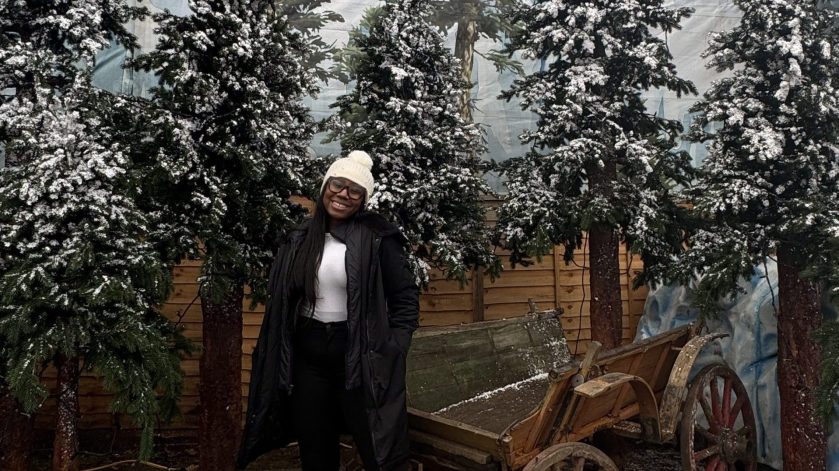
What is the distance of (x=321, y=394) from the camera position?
2.63 meters

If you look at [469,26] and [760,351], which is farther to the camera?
[469,26]

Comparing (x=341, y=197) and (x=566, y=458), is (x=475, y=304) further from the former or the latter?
(x=341, y=197)

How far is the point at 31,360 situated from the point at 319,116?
4357 mm

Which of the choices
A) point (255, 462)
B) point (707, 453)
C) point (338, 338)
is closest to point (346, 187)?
point (338, 338)

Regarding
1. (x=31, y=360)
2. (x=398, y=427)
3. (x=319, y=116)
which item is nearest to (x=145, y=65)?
(x=31, y=360)

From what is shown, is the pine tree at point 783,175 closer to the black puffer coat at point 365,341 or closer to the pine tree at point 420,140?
the pine tree at point 420,140

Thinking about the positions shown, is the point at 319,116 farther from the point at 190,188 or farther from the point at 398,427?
the point at 398,427

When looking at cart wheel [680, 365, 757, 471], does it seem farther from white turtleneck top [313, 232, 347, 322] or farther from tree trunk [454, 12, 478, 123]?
tree trunk [454, 12, 478, 123]

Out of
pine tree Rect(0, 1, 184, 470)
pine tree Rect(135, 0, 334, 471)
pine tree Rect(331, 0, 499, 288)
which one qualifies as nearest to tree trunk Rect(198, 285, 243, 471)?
pine tree Rect(135, 0, 334, 471)

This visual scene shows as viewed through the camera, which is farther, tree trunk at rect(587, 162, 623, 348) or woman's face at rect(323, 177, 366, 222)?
tree trunk at rect(587, 162, 623, 348)

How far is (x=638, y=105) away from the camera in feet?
14.9

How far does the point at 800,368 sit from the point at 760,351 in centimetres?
79

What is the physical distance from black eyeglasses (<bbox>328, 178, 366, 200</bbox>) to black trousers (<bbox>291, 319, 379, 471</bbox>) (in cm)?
58

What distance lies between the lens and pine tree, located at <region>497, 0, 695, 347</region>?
13.7ft
